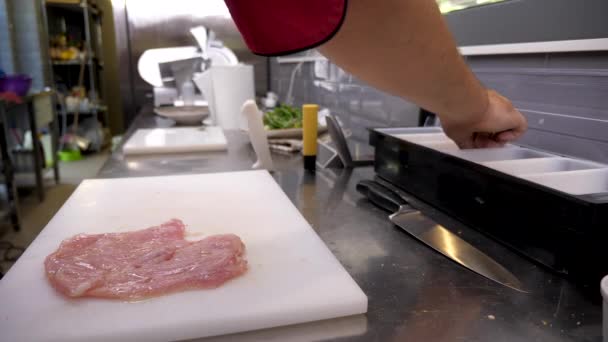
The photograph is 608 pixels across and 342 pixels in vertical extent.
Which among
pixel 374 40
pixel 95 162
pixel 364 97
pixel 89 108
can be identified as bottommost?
pixel 95 162

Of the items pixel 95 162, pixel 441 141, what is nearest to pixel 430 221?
pixel 441 141

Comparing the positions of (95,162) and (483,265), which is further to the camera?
(95,162)

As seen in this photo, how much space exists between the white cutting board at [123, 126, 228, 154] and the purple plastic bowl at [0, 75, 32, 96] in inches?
71.9

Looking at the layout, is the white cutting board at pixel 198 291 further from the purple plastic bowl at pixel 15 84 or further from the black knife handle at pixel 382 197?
the purple plastic bowl at pixel 15 84

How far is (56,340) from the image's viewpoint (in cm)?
43

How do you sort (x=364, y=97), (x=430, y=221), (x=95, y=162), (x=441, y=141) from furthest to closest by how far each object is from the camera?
(x=95, y=162) → (x=364, y=97) → (x=441, y=141) → (x=430, y=221)

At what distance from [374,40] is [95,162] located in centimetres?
450

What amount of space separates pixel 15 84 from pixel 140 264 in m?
2.93

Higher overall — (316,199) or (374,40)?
(374,40)

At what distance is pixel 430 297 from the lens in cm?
52

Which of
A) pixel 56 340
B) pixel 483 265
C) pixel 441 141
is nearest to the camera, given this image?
pixel 56 340

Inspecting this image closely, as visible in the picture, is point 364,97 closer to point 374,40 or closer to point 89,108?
point 374,40

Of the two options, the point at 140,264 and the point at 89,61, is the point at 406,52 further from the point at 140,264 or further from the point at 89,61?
the point at 89,61

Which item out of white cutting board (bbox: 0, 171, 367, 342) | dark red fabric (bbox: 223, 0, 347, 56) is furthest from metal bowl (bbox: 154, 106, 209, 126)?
dark red fabric (bbox: 223, 0, 347, 56)
